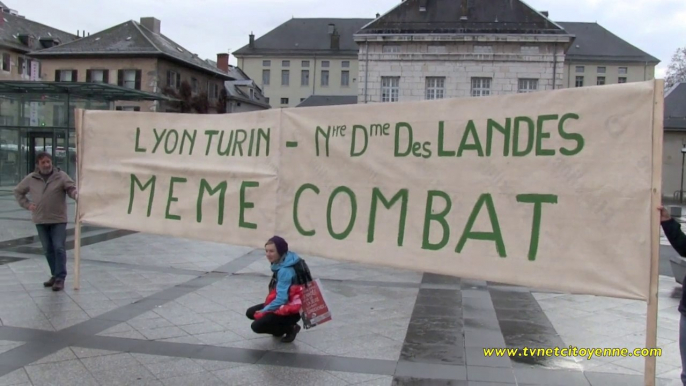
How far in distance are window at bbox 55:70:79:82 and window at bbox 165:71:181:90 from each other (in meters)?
7.26

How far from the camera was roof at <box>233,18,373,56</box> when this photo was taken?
9069cm

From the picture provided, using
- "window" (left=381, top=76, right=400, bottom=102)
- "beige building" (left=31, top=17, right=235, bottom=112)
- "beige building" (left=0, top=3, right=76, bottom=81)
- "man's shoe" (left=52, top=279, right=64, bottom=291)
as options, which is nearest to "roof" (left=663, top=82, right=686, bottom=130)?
"window" (left=381, top=76, right=400, bottom=102)

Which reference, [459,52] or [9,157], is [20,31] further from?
[459,52]

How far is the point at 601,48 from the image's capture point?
8588 cm

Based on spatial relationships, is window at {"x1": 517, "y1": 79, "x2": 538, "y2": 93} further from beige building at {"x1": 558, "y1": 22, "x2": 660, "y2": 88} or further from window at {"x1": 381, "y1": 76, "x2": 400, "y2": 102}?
beige building at {"x1": 558, "y1": 22, "x2": 660, "y2": 88}

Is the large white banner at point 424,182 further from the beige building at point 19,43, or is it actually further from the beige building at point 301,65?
the beige building at point 301,65

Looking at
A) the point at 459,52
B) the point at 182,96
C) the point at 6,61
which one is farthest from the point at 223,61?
the point at 459,52

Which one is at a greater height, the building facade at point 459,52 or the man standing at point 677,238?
the building facade at point 459,52

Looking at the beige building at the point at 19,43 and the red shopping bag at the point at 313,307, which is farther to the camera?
the beige building at the point at 19,43

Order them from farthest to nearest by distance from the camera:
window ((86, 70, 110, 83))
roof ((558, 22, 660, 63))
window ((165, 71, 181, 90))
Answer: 1. roof ((558, 22, 660, 63))
2. window ((165, 71, 181, 90))
3. window ((86, 70, 110, 83))

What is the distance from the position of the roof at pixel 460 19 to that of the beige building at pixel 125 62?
51.9ft

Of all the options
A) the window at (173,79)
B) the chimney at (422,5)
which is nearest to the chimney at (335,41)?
the chimney at (422,5)

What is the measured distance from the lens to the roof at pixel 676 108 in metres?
39.3

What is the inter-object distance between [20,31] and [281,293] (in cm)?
6542
